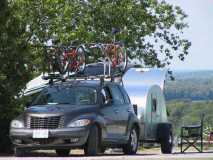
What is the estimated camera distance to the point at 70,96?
1878 cm

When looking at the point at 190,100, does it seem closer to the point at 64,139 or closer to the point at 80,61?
the point at 80,61

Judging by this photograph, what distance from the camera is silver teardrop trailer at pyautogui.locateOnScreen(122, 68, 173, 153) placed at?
2466 centimetres

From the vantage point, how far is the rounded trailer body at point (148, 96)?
80.8 ft

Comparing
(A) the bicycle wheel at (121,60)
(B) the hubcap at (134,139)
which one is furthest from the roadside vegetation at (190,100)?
(B) the hubcap at (134,139)

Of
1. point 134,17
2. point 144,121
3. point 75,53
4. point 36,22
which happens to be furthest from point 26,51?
point 134,17

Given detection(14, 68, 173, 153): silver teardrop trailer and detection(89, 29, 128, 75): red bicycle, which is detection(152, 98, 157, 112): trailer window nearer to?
detection(14, 68, 173, 153): silver teardrop trailer

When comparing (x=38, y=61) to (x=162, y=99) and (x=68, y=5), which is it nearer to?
(x=162, y=99)

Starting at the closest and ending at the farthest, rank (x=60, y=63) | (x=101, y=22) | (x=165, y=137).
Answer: (x=60, y=63)
(x=165, y=137)
(x=101, y=22)

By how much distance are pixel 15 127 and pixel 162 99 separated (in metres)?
9.27

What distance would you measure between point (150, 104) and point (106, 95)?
6138mm

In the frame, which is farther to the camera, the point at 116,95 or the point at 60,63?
the point at 60,63

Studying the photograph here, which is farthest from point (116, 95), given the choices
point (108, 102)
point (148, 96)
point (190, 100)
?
point (190, 100)

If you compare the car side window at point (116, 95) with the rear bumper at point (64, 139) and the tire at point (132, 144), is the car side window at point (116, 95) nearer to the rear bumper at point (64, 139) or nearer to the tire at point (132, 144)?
the tire at point (132, 144)

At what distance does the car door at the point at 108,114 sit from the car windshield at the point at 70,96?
0.96ft
